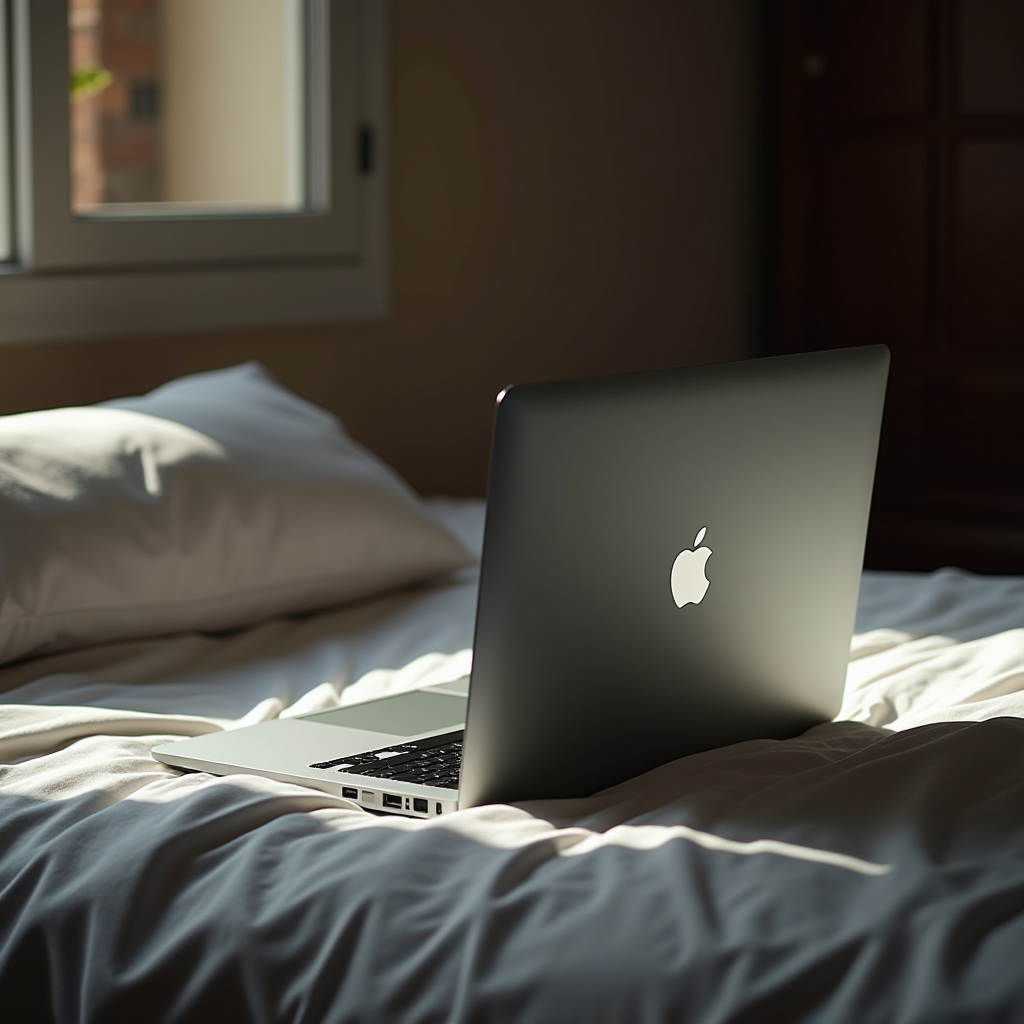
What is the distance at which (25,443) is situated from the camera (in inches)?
65.3

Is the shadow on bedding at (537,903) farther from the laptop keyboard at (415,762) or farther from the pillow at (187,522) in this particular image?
the pillow at (187,522)

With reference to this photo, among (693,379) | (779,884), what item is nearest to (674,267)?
(693,379)

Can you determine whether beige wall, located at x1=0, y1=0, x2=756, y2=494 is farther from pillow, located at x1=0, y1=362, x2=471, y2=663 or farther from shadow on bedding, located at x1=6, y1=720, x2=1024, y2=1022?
shadow on bedding, located at x1=6, y1=720, x2=1024, y2=1022

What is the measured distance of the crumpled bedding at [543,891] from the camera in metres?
0.86

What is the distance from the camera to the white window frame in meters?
2.19

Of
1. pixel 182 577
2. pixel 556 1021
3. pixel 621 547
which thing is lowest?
pixel 556 1021

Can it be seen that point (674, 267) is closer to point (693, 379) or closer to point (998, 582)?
point (998, 582)

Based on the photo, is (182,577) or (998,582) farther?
(998,582)

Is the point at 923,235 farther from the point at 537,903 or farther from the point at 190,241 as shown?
the point at 537,903

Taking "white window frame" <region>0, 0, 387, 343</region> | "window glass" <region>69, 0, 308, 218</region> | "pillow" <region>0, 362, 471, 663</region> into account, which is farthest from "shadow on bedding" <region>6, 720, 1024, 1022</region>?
"window glass" <region>69, 0, 308, 218</region>

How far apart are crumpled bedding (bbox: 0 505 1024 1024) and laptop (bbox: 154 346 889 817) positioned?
35 mm

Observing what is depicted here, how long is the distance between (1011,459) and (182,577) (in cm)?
229

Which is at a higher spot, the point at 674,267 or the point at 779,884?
the point at 674,267

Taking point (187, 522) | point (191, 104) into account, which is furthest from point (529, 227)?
point (187, 522)
